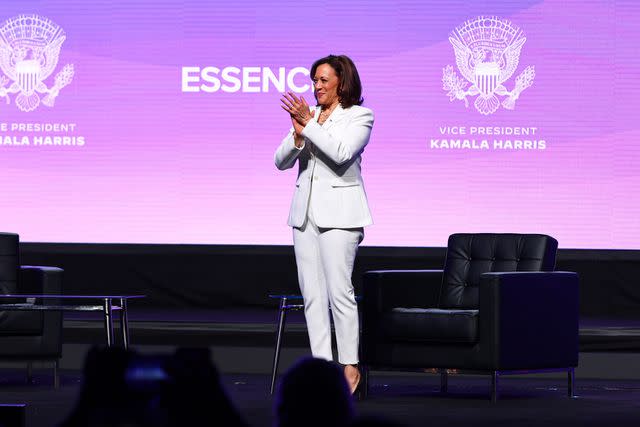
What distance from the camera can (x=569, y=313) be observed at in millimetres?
5180

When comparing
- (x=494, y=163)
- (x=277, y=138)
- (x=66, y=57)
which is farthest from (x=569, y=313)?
(x=66, y=57)

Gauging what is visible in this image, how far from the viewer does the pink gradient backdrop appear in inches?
292

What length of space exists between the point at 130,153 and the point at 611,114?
9.84 feet

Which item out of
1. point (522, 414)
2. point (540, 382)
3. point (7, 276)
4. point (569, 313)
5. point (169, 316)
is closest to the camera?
point (522, 414)

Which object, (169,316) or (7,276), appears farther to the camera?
(169,316)

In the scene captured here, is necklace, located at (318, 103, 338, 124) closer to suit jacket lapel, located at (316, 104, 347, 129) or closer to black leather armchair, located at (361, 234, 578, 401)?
suit jacket lapel, located at (316, 104, 347, 129)

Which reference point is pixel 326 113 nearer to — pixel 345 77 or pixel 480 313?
pixel 345 77

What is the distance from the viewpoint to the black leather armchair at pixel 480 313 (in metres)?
4.89

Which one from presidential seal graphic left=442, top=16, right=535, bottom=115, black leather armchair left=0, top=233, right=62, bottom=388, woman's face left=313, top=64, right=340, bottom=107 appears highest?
presidential seal graphic left=442, top=16, right=535, bottom=115

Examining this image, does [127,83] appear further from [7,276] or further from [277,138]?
[7,276]

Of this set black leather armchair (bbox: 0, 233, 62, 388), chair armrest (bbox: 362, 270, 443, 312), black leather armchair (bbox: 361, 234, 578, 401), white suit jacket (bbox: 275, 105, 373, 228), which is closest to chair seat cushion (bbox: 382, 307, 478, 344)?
black leather armchair (bbox: 361, 234, 578, 401)

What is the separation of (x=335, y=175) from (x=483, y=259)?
1.17 m

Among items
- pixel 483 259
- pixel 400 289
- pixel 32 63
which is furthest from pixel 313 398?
pixel 32 63

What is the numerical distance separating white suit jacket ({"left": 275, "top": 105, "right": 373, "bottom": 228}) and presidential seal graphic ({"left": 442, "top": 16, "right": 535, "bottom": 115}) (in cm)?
304
